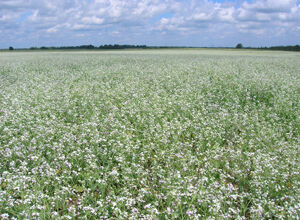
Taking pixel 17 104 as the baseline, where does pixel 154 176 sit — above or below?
below

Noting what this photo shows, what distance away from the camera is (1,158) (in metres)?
5.34

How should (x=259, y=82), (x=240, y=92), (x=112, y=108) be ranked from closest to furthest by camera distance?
(x=112, y=108) → (x=240, y=92) → (x=259, y=82)

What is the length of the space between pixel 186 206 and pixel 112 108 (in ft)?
18.3

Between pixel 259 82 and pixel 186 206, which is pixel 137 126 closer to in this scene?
pixel 186 206

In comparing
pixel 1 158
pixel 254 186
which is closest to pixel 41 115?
pixel 1 158

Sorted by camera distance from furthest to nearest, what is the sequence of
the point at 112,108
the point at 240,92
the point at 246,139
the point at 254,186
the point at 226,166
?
1. the point at 240,92
2. the point at 112,108
3. the point at 246,139
4. the point at 226,166
5. the point at 254,186

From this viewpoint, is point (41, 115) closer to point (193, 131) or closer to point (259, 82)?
point (193, 131)

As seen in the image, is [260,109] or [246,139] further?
[260,109]

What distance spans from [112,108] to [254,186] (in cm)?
557

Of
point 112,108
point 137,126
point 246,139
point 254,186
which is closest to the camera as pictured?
point 254,186

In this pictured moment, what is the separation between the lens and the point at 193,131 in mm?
7039

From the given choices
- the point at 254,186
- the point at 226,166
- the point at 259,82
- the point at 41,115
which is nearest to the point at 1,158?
the point at 41,115

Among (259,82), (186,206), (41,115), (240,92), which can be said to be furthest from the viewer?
(259,82)

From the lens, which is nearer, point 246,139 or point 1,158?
point 1,158
